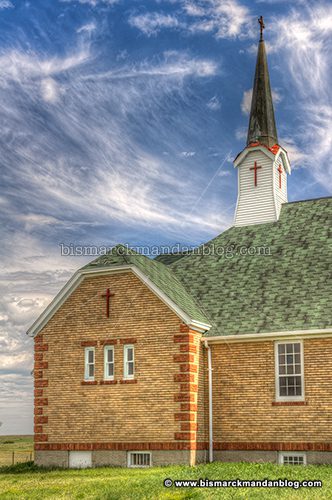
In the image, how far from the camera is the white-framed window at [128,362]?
26016mm

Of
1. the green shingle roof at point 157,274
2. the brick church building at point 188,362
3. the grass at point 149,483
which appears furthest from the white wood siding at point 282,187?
the grass at point 149,483

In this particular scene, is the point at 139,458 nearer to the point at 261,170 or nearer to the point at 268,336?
the point at 268,336

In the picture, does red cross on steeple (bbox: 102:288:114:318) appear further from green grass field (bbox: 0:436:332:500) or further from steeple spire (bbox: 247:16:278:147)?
steeple spire (bbox: 247:16:278:147)

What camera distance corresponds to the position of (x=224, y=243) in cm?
3150

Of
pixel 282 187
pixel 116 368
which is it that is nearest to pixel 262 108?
pixel 282 187

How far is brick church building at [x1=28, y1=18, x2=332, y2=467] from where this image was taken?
24.4 meters

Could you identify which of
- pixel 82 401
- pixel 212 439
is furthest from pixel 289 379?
pixel 82 401

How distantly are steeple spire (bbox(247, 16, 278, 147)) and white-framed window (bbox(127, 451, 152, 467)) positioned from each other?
1579cm

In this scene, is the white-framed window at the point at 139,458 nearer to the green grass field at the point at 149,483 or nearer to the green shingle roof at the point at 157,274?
the green grass field at the point at 149,483

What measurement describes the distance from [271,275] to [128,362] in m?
6.51

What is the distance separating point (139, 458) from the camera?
83.0 feet

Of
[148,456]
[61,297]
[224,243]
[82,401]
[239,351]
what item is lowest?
[148,456]

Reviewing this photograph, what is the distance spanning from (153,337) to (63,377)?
4.06 m

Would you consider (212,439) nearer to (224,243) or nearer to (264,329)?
(264,329)
